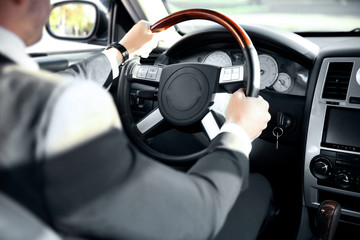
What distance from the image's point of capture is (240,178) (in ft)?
3.07

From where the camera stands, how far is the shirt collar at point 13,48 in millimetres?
710

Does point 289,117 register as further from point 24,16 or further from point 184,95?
point 24,16

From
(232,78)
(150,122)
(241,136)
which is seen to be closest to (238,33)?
(232,78)

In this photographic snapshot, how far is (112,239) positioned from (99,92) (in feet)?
0.85

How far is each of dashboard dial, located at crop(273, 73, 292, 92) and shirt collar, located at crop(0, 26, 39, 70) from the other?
1230mm

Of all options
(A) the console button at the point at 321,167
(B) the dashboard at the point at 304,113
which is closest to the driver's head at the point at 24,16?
(B) the dashboard at the point at 304,113

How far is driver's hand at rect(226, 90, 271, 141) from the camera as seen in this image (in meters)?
1.10

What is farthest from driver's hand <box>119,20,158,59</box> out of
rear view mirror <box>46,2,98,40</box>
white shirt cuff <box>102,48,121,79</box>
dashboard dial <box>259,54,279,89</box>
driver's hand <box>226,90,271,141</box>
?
rear view mirror <box>46,2,98,40</box>

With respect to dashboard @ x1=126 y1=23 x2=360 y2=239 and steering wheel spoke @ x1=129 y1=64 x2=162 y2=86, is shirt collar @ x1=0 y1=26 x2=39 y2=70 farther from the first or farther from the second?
dashboard @ x1=126 y1=23 x2=360 y2=239

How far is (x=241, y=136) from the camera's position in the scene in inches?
40.1

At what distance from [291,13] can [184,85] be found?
8.64ft

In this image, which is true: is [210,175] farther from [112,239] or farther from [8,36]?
[8,36]

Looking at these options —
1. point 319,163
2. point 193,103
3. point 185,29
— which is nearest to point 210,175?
point 193,103

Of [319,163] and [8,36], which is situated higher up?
[8,36]
